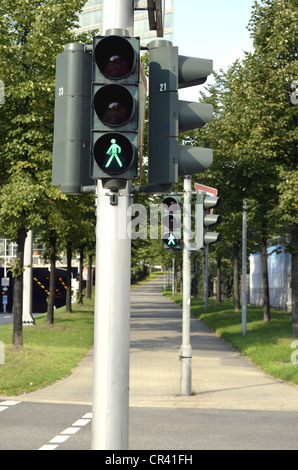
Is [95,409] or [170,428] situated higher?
[95,409]

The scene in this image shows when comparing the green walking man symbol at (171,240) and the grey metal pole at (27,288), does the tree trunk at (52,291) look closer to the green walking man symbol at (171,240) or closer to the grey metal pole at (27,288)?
the grey metal pole at (27,288)

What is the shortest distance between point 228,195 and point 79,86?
69.7 ft

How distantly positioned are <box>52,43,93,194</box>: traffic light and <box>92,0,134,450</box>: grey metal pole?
0.22m

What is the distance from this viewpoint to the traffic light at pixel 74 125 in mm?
5035

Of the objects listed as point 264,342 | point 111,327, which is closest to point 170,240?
point 111,327

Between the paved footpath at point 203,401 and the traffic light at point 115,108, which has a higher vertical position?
the traffic light at point 115,108

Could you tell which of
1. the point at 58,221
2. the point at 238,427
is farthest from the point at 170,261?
the point at 238,427

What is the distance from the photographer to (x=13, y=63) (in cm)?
1880

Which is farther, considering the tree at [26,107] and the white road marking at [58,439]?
the tree at [26,107]

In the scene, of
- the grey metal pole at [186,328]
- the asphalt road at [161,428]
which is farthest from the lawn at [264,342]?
the asphalt road at [161,428]

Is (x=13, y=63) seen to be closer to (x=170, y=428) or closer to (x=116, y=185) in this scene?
(x=170, y=428)

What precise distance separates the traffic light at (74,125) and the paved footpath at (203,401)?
5.22 metres
